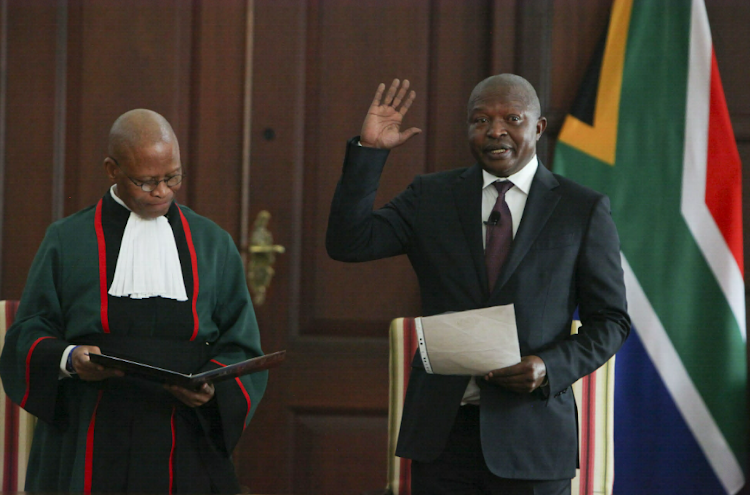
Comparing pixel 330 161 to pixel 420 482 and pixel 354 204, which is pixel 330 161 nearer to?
pixel 354 204

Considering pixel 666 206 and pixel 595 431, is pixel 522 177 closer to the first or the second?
pixel 595 431

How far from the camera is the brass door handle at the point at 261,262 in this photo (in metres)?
3.06

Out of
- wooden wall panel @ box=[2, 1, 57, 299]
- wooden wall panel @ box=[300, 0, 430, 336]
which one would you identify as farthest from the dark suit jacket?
wooden wall panel @ box=[2, 1, 57, 299]

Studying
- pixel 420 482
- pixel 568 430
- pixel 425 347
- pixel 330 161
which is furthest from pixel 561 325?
pixel 330 161

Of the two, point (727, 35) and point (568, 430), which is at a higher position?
point (727, 35)

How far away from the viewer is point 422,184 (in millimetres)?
1859

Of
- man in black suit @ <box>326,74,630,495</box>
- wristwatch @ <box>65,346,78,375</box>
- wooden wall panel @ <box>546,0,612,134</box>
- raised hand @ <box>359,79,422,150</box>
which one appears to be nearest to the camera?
man in black suit @ <box>326,74,630,495</box>

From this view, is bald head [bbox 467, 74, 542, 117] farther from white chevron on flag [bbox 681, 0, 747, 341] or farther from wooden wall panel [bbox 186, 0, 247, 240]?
wooden wall panel [bbox 186, 0, 247, 240]

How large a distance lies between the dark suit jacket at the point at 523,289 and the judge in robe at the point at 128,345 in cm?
49

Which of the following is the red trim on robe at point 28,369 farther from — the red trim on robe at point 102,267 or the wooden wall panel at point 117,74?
the wooden wall panel at point 117,74

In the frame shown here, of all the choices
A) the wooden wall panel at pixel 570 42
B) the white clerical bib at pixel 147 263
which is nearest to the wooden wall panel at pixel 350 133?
the wooden wall panel at pixel 570 42

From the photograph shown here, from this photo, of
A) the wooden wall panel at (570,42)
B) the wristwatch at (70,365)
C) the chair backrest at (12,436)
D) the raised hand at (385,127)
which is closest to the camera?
the raised hand at (385,127)

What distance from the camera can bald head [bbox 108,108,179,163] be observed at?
1.93m

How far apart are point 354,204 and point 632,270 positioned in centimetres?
149
